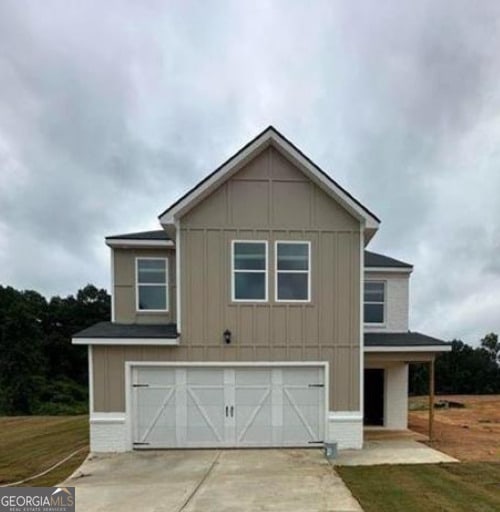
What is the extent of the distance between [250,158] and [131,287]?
5534 millimetres

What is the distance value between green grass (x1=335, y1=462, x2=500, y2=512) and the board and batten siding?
248cm

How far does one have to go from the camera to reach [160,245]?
47.5 feet

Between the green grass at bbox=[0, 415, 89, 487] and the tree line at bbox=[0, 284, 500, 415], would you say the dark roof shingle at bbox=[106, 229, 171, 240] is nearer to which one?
the green grass at bbox=[0, 415, 89, 487]

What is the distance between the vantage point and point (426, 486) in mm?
8727

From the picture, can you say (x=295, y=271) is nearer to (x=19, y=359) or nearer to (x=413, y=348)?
(x=413, y=348)

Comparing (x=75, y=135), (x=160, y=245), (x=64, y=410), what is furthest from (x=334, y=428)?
(x=64, y=410)

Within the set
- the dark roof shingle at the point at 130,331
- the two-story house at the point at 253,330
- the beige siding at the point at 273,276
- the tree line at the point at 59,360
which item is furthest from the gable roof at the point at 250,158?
the tree line at the point at 59,360

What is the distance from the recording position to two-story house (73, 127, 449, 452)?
12.0m

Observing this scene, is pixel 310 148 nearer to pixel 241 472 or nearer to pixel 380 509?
pixel 241 472

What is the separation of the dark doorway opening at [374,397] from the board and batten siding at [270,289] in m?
3.64

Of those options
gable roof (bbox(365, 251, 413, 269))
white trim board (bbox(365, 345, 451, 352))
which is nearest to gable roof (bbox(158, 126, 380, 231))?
white trim board (bbox(365, 345, 451, 352))

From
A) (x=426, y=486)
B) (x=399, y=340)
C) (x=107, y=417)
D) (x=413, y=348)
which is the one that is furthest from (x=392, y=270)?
(x=107, y=417)

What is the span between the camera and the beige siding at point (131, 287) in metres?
14.3

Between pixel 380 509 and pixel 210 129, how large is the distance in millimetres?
17365
